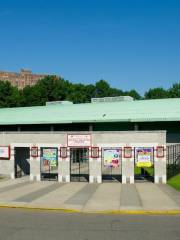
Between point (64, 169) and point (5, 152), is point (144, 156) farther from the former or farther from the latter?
point (5, 152)

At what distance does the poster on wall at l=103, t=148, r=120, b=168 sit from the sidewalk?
1.67 m

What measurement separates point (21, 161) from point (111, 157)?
28.8ft

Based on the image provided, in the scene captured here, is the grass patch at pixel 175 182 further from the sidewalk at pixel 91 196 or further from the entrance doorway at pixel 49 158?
the entrance doorway at pixel 49 158

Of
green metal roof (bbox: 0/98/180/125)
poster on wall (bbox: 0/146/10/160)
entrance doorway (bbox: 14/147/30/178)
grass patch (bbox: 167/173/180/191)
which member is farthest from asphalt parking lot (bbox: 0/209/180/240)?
green metal roof (bbox: 0/98/180/125)

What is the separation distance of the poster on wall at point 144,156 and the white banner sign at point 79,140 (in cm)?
398

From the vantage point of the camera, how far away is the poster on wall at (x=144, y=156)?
28.7 metres

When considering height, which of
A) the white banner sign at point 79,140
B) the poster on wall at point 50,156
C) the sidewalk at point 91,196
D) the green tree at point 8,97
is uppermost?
the green tree at point 8,97

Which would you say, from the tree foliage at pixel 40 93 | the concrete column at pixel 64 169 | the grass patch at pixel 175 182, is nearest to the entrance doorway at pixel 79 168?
the concrete column at pixel 64 169

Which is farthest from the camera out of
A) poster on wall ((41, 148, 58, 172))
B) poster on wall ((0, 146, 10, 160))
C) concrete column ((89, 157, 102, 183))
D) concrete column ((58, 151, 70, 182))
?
poster on wall ((0, 146, 10, 160))

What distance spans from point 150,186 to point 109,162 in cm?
398

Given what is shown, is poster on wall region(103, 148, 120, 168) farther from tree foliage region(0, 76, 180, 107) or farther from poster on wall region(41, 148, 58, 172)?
tree foliage region(0, 76, 180, 107)

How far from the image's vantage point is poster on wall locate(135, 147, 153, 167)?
94.2 feet

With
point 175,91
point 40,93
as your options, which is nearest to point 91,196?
point 40,93

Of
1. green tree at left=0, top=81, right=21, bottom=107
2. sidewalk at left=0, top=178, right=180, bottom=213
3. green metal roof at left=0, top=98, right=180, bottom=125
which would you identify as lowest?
sidewalk at left=0, top=178, right=180, bottom=213
